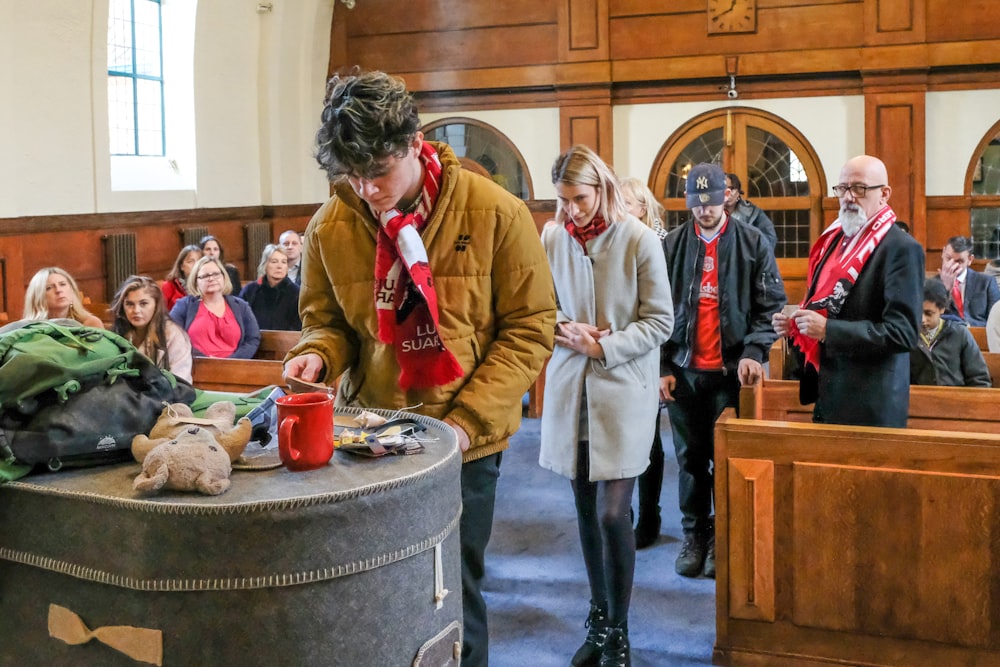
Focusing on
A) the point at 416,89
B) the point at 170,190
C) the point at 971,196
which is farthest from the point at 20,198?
the point at 971,196

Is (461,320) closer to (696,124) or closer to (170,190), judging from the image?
(170,190)

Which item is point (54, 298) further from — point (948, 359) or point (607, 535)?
point (948, 359)

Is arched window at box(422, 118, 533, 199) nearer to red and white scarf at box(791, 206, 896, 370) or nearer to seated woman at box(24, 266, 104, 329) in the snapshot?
seated woman at box(24, 266, 104, 329)

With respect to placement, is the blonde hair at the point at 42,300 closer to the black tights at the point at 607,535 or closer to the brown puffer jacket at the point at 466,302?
the black tights at the point at 607,535

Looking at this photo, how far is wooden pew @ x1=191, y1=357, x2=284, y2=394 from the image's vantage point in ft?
15.3

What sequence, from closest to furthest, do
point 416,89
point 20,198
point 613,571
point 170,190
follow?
point 613,571
point 20,198
point 170,190
point 416,89

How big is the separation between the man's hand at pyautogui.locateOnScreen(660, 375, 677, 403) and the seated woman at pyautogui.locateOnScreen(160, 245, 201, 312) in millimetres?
3588

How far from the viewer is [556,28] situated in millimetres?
9945

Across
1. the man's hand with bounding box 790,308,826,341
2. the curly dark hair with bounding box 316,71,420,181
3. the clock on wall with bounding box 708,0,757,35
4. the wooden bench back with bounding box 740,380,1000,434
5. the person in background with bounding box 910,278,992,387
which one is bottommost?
the wooden bench back with bounding box 740,380,1000,434

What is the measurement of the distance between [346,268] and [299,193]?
8.30m

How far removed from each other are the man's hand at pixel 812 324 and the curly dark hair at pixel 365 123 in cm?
172

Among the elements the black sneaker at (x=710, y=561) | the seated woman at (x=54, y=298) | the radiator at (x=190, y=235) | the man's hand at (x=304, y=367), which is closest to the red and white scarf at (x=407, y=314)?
the man's hand at (x=304, y=367)

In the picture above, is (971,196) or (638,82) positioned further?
(638,82)

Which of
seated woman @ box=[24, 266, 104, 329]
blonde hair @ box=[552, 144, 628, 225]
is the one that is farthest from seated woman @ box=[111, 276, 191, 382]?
blonde hair @ box=[552, 144, 628, 225]
